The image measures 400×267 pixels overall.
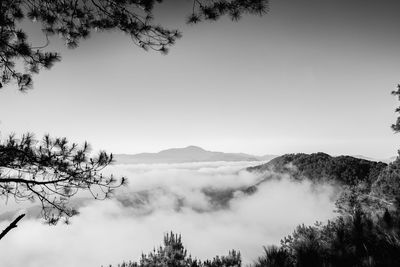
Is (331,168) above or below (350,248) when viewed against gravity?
below

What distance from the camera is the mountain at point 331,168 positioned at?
94494mm

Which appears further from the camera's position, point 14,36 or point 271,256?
point 14,36

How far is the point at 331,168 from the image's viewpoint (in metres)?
122

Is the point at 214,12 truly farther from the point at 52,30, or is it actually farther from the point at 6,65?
the point at 6,65

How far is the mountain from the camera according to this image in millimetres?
94494

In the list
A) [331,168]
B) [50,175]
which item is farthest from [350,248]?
[331,168]

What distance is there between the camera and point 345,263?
3.09 meters

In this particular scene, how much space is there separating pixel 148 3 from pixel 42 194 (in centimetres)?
386

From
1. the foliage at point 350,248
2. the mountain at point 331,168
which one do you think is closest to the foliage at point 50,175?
the foliage at point 350,248

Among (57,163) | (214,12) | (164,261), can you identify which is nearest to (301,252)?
(214,12)

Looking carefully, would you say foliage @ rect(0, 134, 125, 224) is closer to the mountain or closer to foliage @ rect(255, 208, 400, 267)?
foliage @ rect(255, 208, 400, 267)

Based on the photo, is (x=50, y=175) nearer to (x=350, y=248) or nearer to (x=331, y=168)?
(x=350, y=248)

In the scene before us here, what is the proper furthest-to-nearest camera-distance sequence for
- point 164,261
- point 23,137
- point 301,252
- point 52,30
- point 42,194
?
point 164,261
point 52,30
point 42,194
point 23,137
point 301,252

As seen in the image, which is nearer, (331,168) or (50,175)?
(50,175)
